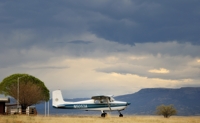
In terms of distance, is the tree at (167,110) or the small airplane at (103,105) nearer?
the small airplane at (103,105)

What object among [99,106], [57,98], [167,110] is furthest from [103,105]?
[167,110]

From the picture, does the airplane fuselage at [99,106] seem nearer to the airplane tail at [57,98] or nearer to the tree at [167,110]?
the airplane tail at [57,98]

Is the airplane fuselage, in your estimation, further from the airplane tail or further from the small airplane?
the airplane tail

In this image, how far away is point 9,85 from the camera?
91.7m

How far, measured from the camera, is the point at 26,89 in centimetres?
8531

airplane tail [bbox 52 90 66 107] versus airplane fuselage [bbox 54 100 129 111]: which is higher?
airplane tail [bbox 52 90 66 107]

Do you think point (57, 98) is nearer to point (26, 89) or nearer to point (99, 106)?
point (99, 106)

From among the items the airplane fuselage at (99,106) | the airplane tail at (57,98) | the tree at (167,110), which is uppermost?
the airplane tail at (57,98)

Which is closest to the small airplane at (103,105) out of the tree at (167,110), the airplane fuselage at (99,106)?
the airplane fuselage at (99,106)

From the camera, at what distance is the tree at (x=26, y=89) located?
85.2m

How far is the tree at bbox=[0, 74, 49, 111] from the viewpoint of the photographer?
85.2m

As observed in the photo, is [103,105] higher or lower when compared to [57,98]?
lower

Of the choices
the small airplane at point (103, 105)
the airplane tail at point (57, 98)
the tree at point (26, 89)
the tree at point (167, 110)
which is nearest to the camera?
the small airplane at point (103, 105)

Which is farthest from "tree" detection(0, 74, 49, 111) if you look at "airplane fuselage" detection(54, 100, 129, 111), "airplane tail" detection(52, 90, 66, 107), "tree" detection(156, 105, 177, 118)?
"tree" detection(156, 105, 177, 118)
